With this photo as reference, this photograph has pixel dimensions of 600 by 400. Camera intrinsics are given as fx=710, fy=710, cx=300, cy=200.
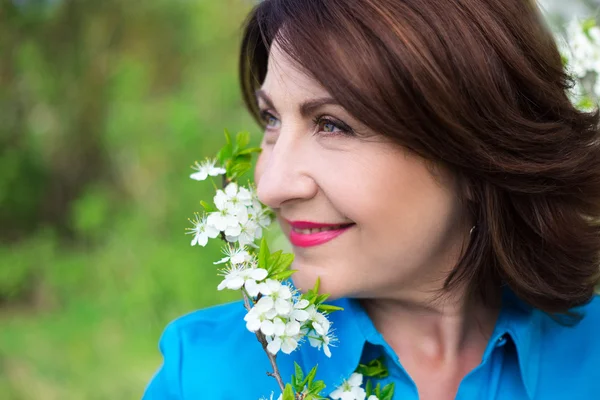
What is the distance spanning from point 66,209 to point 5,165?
0.64 meters

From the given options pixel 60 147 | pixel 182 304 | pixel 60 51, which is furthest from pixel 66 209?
pixel 182 304

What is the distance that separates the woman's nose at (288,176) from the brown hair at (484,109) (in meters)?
0.15

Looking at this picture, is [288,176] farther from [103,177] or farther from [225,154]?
[103,177]

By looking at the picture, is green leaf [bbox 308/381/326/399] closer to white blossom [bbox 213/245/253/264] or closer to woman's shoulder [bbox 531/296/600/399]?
white blossom [bbox 213/245/253/264]

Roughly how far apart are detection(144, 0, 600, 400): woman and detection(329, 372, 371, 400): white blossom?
0.06 feet

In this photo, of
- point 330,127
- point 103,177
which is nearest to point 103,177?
point 103,177

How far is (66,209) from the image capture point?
20.0 feet

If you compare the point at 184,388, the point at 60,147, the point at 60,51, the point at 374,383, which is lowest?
the point at 374,383

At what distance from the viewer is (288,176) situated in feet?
4.69

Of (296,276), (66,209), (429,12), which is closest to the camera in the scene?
(429,12)

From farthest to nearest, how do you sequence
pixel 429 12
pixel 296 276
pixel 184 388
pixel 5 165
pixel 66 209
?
1. pixel 66 209
2. pixel 5 165
3. pixel 184 388
4. pixel 296 276
5. pixel 429 12

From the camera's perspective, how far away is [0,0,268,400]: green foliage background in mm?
4344

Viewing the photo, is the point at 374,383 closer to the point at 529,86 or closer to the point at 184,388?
the point at 184,388

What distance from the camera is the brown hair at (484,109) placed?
1368mm
